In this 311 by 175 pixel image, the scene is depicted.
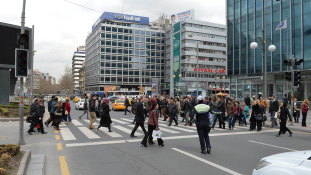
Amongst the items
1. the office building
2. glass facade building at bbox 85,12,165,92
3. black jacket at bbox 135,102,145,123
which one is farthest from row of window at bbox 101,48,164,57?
black jacket at bbox 135,102,145,123

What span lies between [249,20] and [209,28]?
47.2 m

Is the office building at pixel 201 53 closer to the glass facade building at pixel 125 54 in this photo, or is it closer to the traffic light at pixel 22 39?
the glass facade building at pixel 125 54

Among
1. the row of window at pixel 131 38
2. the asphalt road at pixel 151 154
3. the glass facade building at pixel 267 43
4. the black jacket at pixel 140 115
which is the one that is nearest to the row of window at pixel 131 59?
the row of window at pixel 131 38

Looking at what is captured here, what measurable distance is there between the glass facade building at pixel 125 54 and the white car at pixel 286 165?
77074 millimetres

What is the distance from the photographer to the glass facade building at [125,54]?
3270 inches

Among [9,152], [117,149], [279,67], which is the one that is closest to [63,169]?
[9,152]

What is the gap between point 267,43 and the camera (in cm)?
3612

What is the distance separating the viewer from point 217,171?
563 centimetres

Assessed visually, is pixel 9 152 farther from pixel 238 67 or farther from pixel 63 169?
pixel 238 67

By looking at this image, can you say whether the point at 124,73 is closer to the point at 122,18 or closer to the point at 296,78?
the point at 122,18

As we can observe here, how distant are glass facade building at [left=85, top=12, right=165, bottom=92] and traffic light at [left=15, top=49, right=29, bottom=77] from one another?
7199 cm

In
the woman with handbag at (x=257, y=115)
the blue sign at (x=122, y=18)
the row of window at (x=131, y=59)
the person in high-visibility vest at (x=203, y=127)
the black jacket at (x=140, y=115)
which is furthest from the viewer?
the blue sign at (x=122, y=18)

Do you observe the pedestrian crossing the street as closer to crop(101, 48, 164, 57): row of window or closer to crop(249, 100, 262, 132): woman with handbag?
crop(249, 100, 262, 132): woman with handbag

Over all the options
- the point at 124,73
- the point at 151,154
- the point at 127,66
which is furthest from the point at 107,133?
the point at 127,66
